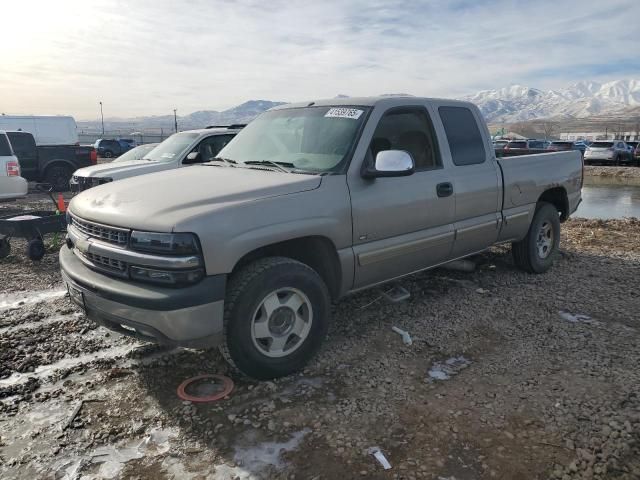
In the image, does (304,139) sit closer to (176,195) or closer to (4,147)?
(176,195)

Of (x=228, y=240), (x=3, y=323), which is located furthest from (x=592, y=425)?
(x=3, y=323)

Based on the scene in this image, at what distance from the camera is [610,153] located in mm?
28391

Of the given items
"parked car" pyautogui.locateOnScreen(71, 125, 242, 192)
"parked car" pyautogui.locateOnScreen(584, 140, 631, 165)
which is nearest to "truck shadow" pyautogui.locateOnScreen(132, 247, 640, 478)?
"parked car" pyautogui.locateOnScreen(71, 125, 242, 192)

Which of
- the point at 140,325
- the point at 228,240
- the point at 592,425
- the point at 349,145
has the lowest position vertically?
the point at 592,425

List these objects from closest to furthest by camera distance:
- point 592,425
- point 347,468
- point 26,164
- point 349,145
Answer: point 347,468 < point 592,425 < point 349,145 < point 26,164

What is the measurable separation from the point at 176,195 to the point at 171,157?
617cm

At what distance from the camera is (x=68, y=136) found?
23.7m

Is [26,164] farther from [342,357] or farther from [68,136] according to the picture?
[342,357]

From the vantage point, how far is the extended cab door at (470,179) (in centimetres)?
472

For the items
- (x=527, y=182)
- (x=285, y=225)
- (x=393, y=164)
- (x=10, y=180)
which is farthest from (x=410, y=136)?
(x=10, y=180)

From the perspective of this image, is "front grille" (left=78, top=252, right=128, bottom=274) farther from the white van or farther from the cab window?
the white van

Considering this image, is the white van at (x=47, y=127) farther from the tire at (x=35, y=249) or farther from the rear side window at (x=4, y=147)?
the tire at (x=35, y=249)

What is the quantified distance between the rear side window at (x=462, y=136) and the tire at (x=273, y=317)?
2083 millimetres

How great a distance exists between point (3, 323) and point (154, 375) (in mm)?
1949
